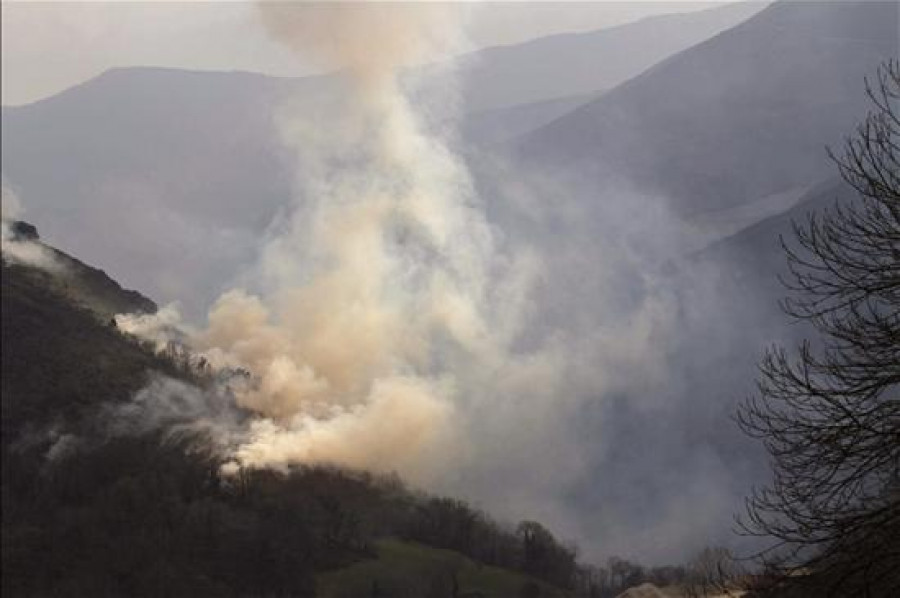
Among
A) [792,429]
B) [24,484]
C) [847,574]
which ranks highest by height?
[24,484]

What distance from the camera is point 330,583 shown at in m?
182

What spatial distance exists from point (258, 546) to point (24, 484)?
49.3m

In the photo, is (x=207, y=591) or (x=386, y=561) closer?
(x=207, y=591)

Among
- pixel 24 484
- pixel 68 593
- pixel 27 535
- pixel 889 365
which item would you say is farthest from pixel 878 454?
pixel 24 484

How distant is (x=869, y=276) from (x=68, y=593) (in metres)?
166

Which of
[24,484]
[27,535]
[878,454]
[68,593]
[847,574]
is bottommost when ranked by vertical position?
[847,574]

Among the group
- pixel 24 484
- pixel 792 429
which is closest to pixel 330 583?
pixel 24 484

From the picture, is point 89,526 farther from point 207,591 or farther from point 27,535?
point 207,591

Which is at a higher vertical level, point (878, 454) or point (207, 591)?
point (207, 591)

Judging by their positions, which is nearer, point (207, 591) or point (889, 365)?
point (889, 365)

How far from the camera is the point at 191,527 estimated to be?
195500 mm

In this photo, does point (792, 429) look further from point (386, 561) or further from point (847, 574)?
point (386, 561)

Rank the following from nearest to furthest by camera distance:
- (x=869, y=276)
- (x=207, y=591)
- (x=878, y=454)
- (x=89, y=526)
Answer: (x=878, y=454)
(x=869, y=276)
(x=207, y=591)
(x=89, y=526)

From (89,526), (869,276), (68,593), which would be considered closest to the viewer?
(869,276)
